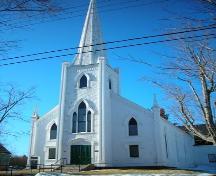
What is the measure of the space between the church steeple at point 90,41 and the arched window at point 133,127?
848cm

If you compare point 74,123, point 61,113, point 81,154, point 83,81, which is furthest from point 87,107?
point 81,154

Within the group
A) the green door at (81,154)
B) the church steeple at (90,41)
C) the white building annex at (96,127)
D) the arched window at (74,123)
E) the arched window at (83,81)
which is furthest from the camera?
the church steeple at (90,41)

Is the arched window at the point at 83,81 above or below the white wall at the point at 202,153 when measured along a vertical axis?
above

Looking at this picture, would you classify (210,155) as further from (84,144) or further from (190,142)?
(84,144)

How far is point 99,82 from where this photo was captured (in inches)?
1244

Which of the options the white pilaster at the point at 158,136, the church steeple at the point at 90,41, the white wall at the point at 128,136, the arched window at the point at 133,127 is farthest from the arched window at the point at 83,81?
the white pilaster at the point at 158,136

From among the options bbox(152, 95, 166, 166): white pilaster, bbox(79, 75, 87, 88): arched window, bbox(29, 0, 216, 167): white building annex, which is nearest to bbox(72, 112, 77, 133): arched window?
bbox(29, 0, 216, 167): white building annex

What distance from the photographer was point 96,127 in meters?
30.1

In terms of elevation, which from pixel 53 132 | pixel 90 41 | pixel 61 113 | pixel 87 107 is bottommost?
pixel 53 132

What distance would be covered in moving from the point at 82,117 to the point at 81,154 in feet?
13.5

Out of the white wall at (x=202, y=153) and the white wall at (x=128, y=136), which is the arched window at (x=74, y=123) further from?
the white wall at (x=202, y=153)

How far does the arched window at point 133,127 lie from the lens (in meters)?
30.5

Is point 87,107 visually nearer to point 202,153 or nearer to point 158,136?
point 158,136

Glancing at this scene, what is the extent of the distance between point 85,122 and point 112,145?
12.7 ft
